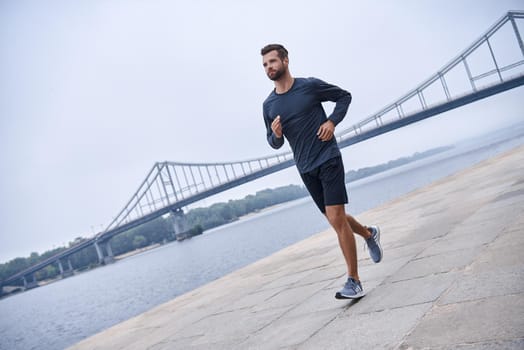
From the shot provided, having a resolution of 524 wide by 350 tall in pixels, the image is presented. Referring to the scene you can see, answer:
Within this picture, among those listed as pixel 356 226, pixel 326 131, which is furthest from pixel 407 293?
pixel 326 131

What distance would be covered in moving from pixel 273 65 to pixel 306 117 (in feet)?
1.27

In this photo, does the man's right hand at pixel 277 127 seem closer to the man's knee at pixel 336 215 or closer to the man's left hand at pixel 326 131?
the man's left hand at pixel 326 131

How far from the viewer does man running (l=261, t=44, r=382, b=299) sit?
3002mm

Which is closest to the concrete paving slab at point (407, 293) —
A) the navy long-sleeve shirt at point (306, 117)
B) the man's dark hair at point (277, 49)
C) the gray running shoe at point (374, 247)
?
the gray running shoe at point (374, 247)

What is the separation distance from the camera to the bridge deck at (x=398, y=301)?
1.91 metres

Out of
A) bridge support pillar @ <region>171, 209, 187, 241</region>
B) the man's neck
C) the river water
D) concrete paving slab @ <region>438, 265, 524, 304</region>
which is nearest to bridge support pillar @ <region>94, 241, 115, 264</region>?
bridge support pillar @ <region>171, 209, 187, 241</region>

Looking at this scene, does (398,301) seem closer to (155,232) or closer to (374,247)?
(374,247)

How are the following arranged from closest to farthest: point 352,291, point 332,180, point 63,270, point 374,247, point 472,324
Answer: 1. point 472,324
2. point 352,291
3. point 332,180
4. point 374,247
5. point 63,270

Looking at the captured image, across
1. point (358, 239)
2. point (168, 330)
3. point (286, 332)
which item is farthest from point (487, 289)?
point (358, 239)

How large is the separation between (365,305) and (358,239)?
3.75m

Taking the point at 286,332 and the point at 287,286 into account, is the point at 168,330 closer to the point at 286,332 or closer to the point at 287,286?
the point at 287,286

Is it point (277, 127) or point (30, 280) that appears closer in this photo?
point (277, 127)

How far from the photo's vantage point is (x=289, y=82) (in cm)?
316

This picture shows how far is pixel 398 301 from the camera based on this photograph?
249cm
